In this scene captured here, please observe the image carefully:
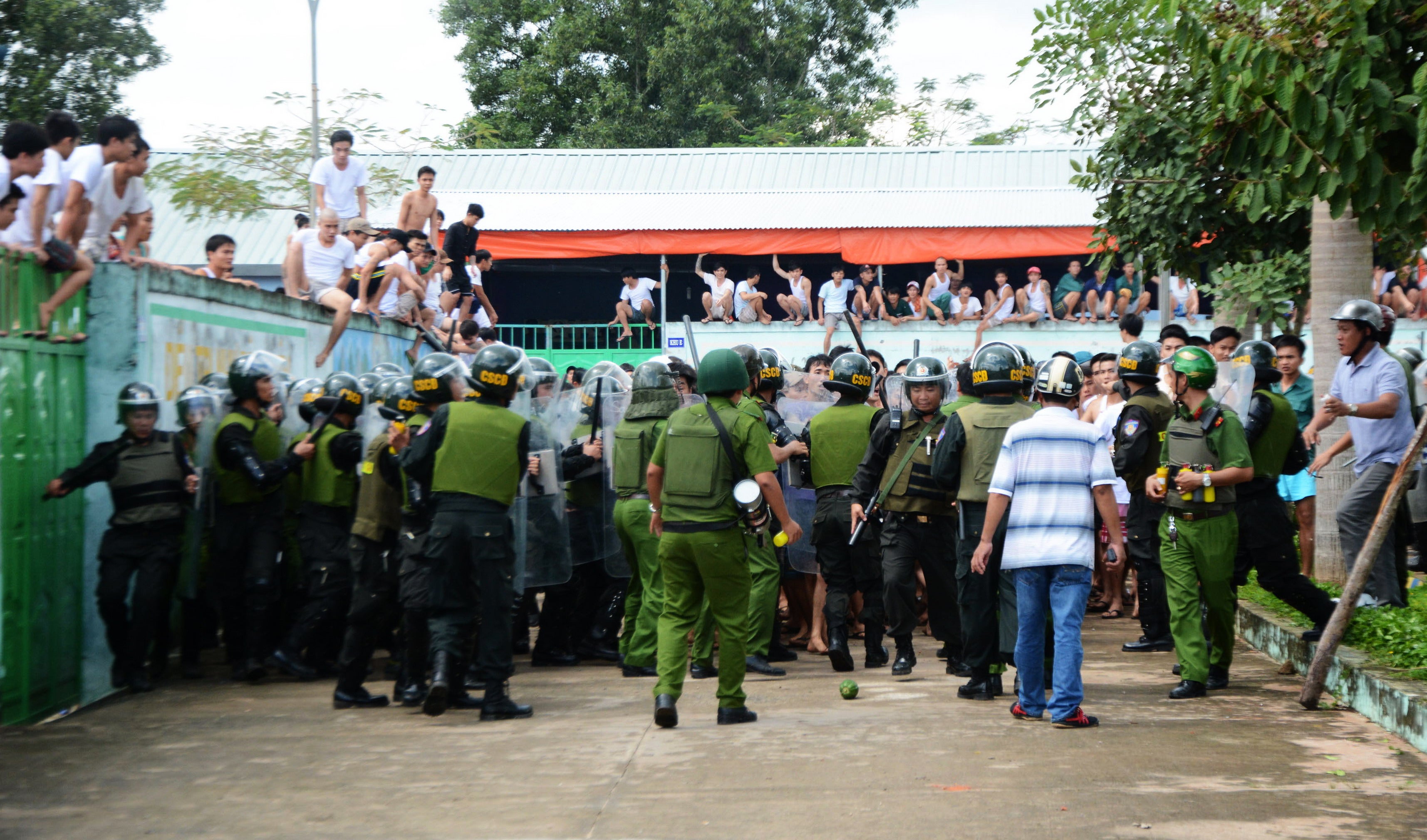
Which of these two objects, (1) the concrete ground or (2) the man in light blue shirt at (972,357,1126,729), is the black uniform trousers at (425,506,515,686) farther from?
(2) the man in light blue shirt at (972,357,1126,729)

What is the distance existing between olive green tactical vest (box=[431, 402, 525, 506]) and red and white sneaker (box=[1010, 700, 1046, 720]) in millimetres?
2903

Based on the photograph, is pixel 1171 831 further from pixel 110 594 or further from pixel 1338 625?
pixel 110 594

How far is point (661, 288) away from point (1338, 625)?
16.5 m

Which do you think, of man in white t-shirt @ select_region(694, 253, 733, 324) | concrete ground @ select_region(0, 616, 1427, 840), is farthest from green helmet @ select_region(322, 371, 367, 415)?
man in white t-shirt @ select_region(694, 253, 733, 324)

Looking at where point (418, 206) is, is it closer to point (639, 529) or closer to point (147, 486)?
point (147, 486)

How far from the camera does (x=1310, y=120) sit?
630 cm

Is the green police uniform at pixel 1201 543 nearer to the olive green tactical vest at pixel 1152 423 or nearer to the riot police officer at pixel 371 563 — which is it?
the olive green tactical vest at pixel 1152 423

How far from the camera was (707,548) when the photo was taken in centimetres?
700

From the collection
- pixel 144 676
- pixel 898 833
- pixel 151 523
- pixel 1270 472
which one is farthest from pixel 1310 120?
pixel 144 676

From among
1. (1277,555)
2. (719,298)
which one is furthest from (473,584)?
(719,298)

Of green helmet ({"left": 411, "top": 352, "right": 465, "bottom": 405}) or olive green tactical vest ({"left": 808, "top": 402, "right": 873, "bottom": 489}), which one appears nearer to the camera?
green helmet ({"left": 411, "top": 352, "right": 465, "bottom": 405})

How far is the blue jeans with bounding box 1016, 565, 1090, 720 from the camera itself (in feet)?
22.4

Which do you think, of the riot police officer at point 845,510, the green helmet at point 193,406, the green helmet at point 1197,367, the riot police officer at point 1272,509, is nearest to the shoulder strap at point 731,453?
the riot police officer at point 845,510

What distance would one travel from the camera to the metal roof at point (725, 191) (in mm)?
23172
